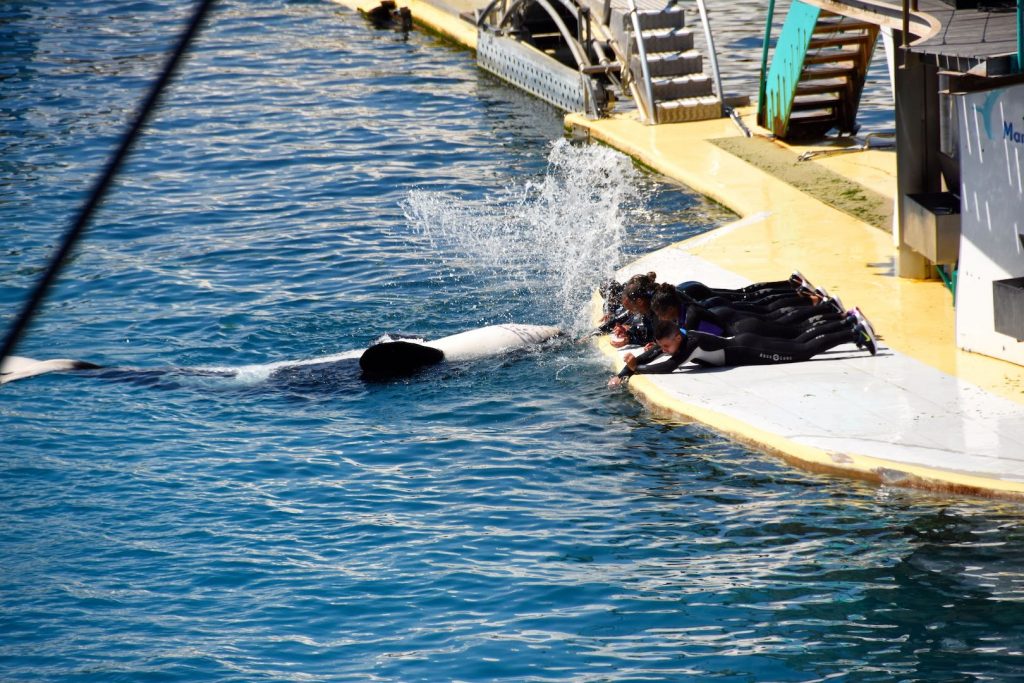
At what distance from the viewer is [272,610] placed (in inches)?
311

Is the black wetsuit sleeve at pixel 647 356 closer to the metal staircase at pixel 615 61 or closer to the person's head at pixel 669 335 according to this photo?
the person's head at pixel 669 335

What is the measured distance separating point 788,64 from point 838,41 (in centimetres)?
110

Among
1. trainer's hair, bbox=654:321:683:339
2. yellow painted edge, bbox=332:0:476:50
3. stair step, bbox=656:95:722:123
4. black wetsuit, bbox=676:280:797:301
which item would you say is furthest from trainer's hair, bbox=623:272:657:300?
yellow painted edge, bbox=332:0:476:50

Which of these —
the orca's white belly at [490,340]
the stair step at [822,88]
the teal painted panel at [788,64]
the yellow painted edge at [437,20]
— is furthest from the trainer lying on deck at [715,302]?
the yellow painted edge at [437,20]

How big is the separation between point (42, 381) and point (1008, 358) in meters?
9.04

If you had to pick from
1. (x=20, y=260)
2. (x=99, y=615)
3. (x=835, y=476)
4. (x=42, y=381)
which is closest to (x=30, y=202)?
(x=20, y=260)

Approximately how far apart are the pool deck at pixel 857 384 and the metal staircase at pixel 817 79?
3453 millimetres

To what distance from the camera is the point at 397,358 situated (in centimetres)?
1183

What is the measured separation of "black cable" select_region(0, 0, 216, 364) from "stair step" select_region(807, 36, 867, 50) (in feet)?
57.5

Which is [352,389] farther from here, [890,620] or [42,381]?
[890,620]

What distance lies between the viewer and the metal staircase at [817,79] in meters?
18.3

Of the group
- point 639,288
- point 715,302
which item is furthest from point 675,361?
point 715,302

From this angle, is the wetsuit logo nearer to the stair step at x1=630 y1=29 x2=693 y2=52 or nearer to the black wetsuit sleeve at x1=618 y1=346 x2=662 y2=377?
the black wetsuit sleeve at x1=618 y1=346 x2=662 y2=377

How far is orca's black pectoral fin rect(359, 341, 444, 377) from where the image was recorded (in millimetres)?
11672
